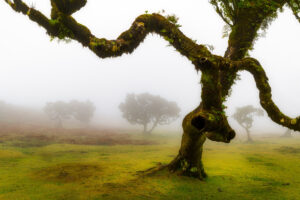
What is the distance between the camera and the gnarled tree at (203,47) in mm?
6109

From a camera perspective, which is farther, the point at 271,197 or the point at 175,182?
the point at 175,182

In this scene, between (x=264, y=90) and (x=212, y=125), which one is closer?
(x=212, y=125)

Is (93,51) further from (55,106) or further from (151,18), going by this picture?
(55,106)

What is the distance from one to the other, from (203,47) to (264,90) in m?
3.29

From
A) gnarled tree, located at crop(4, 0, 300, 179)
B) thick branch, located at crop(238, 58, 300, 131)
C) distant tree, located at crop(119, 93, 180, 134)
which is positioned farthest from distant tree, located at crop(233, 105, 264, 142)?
thick branch, located at crop(238, 58, 300, 131)

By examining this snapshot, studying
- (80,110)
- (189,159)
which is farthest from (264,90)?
(80,110)

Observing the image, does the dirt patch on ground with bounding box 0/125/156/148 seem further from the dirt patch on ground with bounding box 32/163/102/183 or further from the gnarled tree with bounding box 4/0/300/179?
the gnarled tree with bounding box 4/0/300/179

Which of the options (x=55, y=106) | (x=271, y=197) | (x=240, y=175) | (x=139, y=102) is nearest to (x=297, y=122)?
(x=271, y=197)

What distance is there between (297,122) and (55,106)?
67.3 meters

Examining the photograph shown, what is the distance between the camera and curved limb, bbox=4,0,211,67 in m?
5.93

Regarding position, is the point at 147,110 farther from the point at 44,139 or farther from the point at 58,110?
the point at 44,139

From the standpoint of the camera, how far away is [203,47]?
7.69 meters

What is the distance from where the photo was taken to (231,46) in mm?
9680

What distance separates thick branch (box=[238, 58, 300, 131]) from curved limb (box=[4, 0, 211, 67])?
6.27 ft
